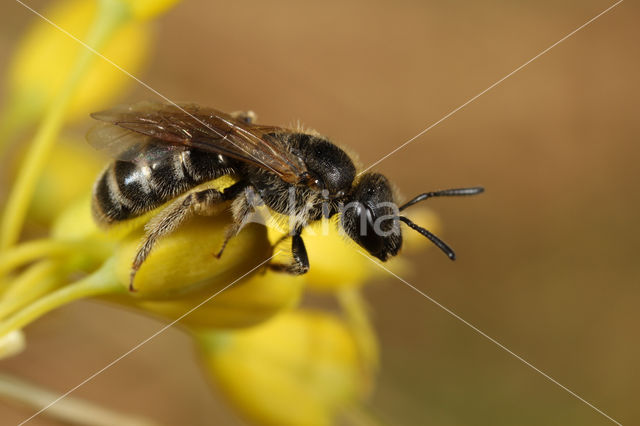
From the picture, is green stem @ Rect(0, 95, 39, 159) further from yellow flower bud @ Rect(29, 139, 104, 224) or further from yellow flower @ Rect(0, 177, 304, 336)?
yellow flower @ Rect(0, 177, 304, 336)

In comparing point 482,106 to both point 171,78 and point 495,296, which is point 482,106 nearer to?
point 495,296

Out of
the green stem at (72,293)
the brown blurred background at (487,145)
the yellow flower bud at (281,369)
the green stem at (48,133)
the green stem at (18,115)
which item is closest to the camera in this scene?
the green stem at (72,293)

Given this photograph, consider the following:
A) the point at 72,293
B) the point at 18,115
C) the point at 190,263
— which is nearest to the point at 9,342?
the point at 72,293

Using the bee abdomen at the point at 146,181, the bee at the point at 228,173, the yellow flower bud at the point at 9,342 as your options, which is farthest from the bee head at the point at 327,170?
the yellow flower bud at the point at 9,342

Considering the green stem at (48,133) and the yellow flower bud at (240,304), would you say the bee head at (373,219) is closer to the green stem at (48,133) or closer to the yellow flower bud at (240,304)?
the yellow flower bud at (240,304)

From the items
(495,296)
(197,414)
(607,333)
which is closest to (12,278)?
(197,414)

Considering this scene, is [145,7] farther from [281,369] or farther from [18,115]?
[281,369]
